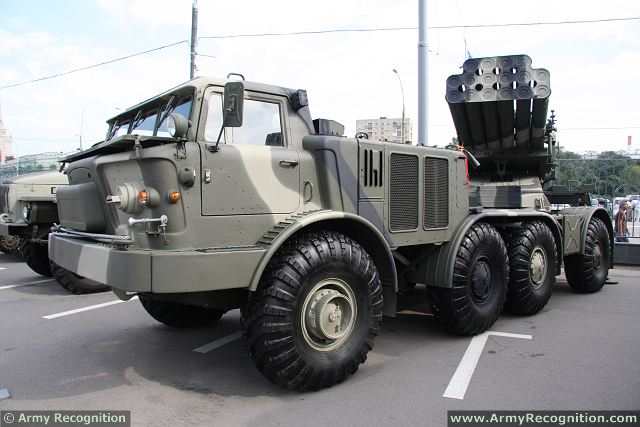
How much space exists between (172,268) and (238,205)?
64 cm

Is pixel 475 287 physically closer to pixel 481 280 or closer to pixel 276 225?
pixel 481 280

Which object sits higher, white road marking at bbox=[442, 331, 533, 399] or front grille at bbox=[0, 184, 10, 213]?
front grille at bbox=[0, 184, 10, 213]

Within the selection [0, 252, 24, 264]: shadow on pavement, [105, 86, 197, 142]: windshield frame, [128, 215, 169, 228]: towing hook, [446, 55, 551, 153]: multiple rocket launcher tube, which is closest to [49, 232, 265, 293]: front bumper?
[128, 215, 169, 228]: towing hook

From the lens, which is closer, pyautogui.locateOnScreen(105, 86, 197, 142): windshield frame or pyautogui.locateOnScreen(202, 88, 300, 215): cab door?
pyautogui.locateOnScreen(202, 88, 300, 215): cab door

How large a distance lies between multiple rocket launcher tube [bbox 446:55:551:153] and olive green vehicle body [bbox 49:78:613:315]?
2.08m

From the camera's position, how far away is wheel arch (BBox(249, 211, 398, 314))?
3479 mm

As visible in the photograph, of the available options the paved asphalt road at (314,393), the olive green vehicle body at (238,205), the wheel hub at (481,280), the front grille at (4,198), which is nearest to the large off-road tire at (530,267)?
the paved asphalt road at (314,393)

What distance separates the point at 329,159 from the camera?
159 inches

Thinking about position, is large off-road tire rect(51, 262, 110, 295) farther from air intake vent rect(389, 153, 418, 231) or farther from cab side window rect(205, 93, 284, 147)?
air intake vent rect(389, 153, 418, 231)

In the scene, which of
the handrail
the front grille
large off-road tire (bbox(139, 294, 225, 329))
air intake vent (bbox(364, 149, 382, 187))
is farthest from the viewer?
the front grille

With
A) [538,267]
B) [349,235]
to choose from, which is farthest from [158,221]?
[538,267]

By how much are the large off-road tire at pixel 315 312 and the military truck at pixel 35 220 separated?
14.8ft

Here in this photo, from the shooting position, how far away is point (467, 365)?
4301 millimetres

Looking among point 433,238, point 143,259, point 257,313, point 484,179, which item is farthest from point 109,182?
point 484,179
